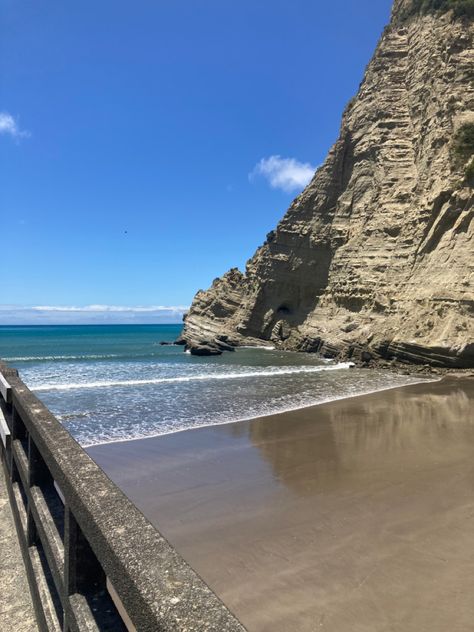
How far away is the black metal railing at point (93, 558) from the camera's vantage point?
1185 mm

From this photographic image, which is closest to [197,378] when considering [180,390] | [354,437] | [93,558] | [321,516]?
[180,390]

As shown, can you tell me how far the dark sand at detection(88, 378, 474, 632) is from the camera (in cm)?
455

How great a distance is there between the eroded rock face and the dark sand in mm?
15765

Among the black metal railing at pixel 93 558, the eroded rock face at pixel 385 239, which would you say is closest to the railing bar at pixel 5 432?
the black metal railing at pixel 93 558

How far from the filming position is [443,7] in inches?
1421

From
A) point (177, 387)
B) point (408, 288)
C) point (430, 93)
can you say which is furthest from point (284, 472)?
point (430, 93)

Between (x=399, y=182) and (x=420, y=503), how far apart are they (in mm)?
34598

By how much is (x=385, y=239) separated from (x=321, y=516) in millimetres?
32293

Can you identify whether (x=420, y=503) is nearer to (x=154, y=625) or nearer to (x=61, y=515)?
(x=61, y=515)

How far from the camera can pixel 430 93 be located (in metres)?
35.6

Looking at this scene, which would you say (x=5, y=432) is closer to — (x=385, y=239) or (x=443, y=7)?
(x=385, y=239)

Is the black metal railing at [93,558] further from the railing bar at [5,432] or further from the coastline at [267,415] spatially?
the coastline at [267,415]

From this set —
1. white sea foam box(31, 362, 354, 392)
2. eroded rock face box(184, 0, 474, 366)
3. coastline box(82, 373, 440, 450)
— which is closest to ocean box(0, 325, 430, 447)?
white sea foam box(31, 362, 354, 392)

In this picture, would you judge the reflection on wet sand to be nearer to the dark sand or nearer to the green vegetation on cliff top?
the dark sand
